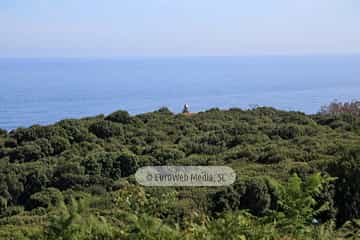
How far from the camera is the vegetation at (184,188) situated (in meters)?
3.09

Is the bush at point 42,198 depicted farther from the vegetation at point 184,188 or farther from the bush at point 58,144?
the bush at point 58,144

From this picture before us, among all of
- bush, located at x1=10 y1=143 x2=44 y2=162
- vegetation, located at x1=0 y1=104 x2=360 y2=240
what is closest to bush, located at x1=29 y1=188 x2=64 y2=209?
vegetation, located at x1=0 y1=104 x2=360 y2=240

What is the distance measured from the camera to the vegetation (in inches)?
122

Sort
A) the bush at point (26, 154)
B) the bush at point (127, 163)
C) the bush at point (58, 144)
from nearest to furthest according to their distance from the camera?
the bush at point (127, 163)
the bush at point (26, 154)
the bush at point (58, 144)

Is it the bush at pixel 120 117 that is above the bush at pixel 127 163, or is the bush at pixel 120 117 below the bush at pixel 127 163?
above

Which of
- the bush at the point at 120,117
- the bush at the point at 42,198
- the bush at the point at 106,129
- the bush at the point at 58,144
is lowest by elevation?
the bush at the point at 42,198

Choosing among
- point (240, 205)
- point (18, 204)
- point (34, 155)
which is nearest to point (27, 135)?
point (34, 155)

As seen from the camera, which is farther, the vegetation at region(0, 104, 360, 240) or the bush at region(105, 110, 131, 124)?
the bush at region(105, 110, 131, 124)

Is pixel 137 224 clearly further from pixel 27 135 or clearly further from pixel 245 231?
pixel 27 135

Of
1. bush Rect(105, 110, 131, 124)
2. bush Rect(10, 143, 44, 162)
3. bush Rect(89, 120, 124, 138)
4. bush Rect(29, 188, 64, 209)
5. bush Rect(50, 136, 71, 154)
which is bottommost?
bush Rect(29, 188, 64, 209)

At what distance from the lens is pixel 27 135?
13453 millimetres

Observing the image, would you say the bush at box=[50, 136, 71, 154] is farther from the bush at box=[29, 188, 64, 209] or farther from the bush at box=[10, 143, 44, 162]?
the bush at box=[29, 188, 64, 209]

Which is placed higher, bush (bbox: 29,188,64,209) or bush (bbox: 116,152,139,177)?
bush (bbox: 116,152,139,177)

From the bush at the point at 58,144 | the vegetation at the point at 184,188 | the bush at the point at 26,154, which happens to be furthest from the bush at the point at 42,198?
the bush at the point at 58,144
